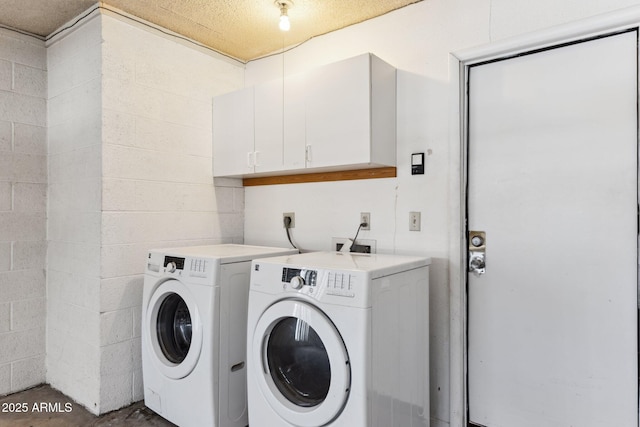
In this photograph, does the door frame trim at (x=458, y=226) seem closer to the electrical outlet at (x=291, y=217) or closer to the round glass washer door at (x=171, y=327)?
the electrical outlet at (x=291, y=217)

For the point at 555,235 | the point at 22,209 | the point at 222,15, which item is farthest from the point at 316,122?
the point at 22,209

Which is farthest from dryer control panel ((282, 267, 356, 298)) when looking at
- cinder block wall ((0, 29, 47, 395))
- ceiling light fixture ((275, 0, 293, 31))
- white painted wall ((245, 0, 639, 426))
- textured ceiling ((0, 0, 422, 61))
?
cinder block wall ((0, 29, 47, 395))

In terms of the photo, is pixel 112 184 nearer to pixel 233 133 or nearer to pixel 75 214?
pixel 75 214

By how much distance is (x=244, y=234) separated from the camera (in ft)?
10.2

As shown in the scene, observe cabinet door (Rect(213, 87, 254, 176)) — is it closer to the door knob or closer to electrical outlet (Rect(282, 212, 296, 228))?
electrical outlet (Rect(282, 212, 296, 228))

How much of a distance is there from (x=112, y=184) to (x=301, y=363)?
150 centimetres

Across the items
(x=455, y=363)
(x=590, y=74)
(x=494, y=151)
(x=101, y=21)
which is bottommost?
(x=455, y=363)

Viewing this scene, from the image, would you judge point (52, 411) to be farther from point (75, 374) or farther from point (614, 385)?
point (614, 385)

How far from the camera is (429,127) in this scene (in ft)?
7.09

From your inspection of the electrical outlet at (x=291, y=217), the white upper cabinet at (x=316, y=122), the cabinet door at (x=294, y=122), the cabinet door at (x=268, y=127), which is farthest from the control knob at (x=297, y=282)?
the electrical outlet at (x=291, y=217)

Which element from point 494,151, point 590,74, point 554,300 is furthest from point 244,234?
point 590,74

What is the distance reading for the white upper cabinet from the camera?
210cm

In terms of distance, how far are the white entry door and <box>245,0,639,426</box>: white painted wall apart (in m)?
0.13

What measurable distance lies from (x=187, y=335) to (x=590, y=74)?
2.35 metres
